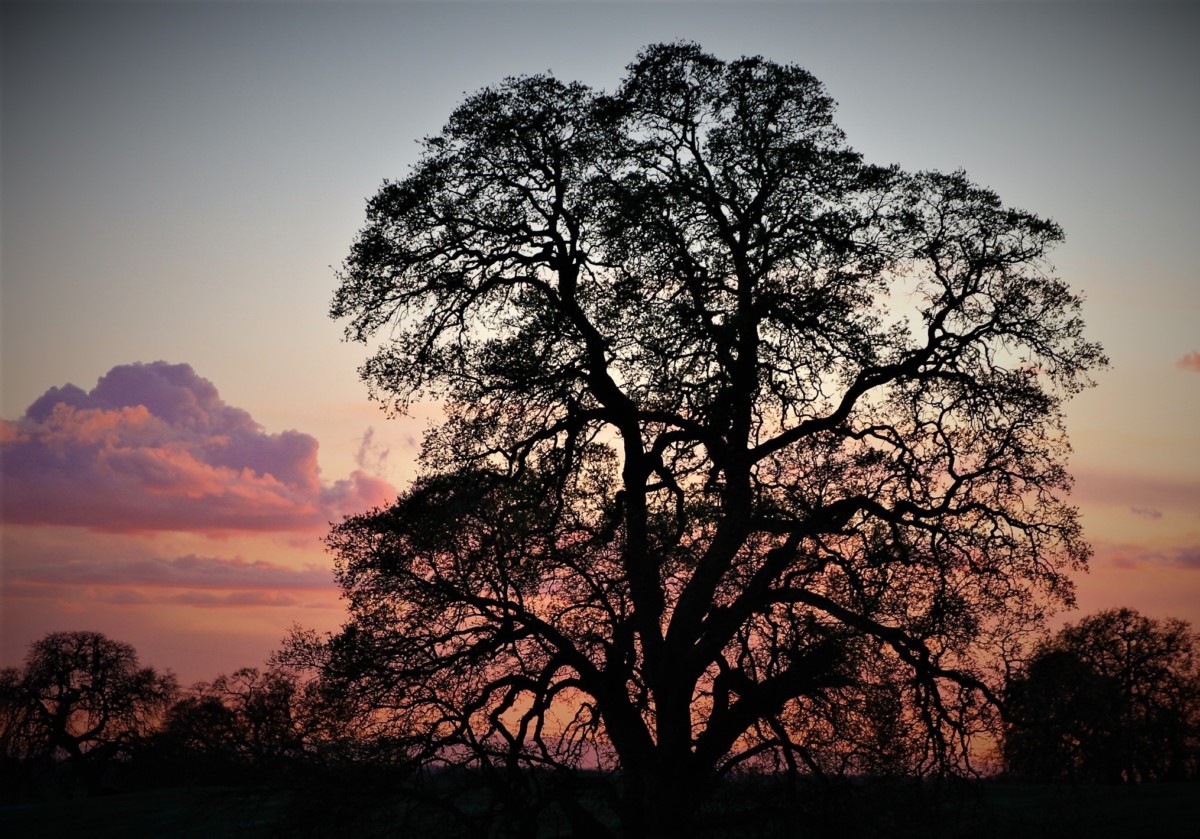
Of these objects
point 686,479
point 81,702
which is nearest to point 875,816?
point 686,479

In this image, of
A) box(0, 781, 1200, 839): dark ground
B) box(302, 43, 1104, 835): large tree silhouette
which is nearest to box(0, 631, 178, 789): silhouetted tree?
box(0, 781, 1200, 839): dark ground

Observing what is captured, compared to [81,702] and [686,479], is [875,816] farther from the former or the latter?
[81,702]

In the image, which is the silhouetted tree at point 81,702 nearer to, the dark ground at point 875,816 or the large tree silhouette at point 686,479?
the dark ground at point 875,816

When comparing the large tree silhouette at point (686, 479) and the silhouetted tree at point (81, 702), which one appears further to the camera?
the silhouetted tree at point (81, 702)

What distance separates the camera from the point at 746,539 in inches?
810

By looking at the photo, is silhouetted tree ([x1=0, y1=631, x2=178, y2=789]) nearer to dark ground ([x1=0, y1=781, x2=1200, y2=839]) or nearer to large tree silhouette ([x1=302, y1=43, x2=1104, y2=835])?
dark ground ([x1=0, y1=781, x2=1200, y2=839])

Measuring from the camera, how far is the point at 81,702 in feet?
210

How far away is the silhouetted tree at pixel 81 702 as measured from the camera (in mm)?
61375

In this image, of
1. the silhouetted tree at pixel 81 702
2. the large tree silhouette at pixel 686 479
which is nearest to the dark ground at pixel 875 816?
the large tree silhouette at pixel 686 479

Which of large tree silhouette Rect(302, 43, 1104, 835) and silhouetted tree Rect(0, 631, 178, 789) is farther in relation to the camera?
silhouetted tree Rect(0, 631, 178, 789)

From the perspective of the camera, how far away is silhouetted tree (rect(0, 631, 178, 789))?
61.4 meters

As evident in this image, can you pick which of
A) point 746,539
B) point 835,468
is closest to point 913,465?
point 835,468

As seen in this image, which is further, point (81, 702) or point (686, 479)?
point (81, 702)

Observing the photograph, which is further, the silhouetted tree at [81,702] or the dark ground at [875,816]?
the silhouetted tree at [81,702]
